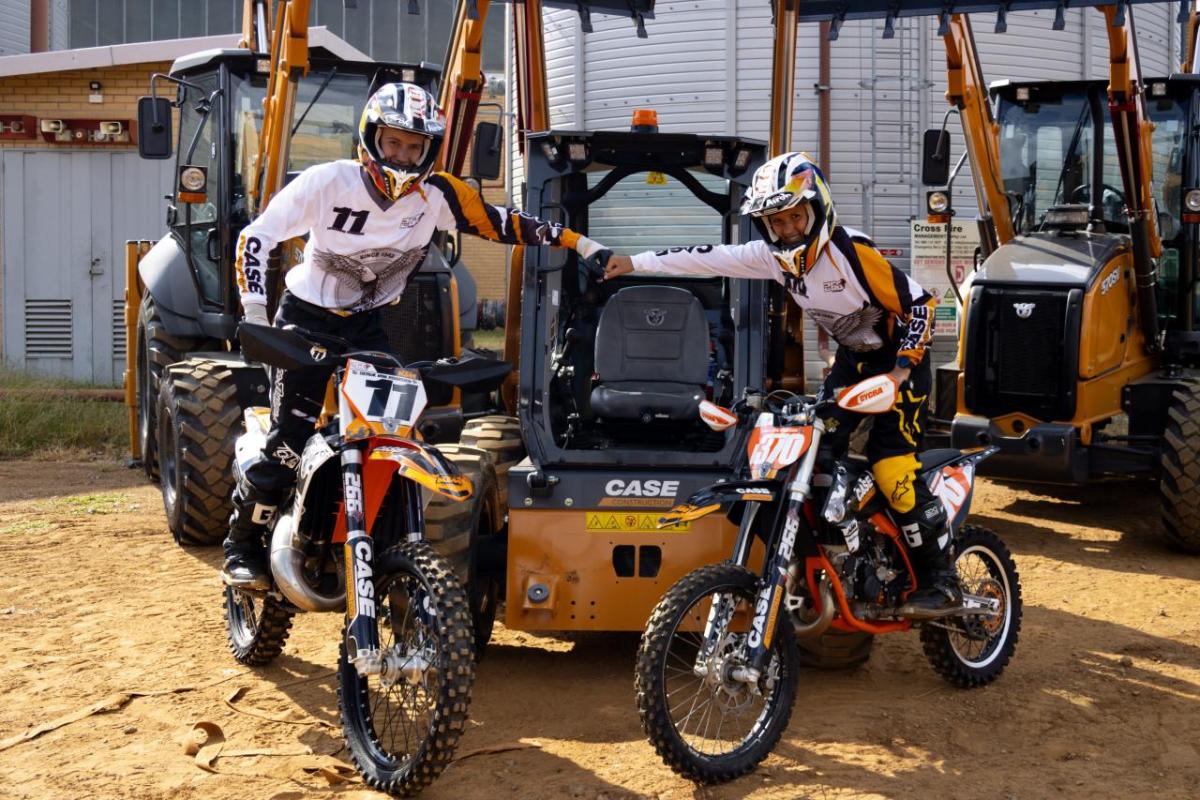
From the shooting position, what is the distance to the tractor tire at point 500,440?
23.4 feet

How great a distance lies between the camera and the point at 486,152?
8.93 m

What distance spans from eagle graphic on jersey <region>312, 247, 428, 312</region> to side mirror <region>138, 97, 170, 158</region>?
4.18 m

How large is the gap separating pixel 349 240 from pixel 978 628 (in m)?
2.92

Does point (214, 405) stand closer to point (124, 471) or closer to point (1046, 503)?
point (124, 471)

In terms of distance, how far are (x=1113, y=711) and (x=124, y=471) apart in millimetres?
8607

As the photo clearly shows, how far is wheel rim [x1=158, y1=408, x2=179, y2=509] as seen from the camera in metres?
9.26

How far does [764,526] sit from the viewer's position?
17.2ft

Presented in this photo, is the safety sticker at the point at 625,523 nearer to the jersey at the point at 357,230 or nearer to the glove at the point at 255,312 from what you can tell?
the jersey at the point at 357,230

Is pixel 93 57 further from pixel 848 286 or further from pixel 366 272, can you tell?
pixel 848 286

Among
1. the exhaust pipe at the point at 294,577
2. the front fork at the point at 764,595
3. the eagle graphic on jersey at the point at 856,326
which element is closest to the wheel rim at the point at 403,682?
the exhaust pipe at the point at 294,577

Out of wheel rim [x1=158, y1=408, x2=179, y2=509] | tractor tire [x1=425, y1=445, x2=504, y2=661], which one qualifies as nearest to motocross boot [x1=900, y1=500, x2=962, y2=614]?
tractor tire [x1=425, y1=445, x2=504, y2=661]

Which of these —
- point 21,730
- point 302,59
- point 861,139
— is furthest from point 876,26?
point 21,730

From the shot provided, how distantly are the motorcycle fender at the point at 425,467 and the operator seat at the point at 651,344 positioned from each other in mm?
2000

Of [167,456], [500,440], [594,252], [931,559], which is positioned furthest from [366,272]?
[167,456]
